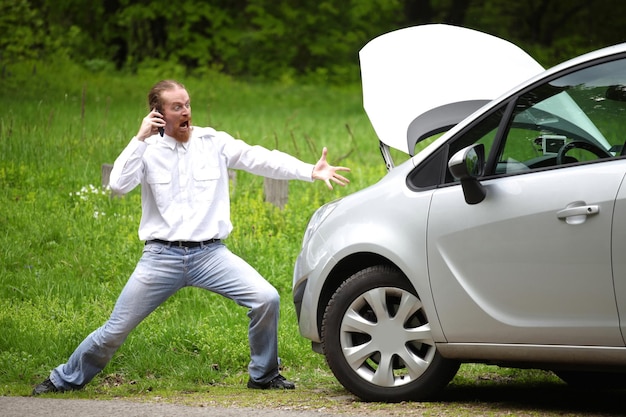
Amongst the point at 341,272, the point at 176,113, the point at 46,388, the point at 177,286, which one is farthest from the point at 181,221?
the point at 46,388

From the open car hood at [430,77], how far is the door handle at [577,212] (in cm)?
134

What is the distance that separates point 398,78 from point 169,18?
21.6m

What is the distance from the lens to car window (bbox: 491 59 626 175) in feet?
17.7

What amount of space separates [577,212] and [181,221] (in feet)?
7.22

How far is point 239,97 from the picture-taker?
23.2m

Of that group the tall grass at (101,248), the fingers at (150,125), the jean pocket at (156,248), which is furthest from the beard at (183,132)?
the tall grass at (101,248)

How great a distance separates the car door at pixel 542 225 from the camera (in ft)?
16.6

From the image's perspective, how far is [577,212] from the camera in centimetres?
508

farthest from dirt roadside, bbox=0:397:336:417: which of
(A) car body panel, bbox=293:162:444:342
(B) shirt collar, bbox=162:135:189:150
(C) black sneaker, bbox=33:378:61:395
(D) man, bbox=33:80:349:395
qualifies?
(B) shirt collar, bbox=162:135:189:150

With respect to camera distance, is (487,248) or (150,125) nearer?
(487,248)

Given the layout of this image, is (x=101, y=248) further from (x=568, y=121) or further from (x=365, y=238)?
(x=568, y=121)

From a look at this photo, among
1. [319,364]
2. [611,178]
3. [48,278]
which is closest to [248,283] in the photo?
[319,364]

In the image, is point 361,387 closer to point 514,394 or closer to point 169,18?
point 514,394

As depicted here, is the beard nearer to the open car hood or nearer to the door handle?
the open car hood
